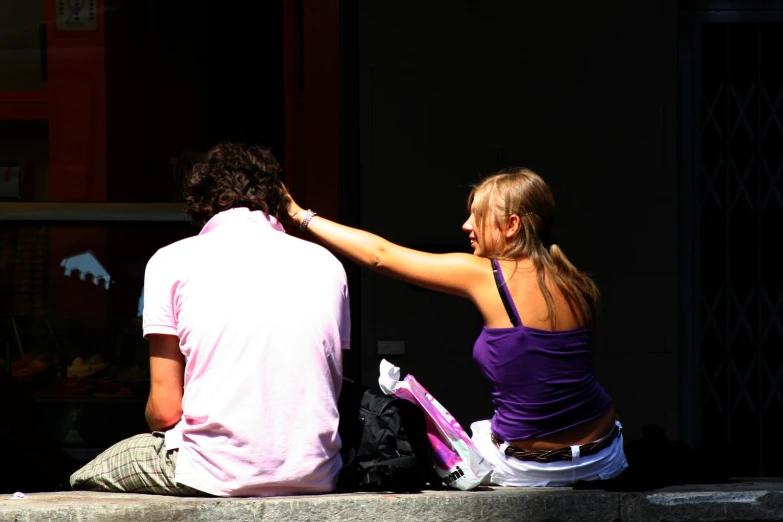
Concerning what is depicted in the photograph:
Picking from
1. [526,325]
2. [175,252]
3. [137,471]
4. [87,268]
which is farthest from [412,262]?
[87,268]

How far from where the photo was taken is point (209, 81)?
17.4 feet

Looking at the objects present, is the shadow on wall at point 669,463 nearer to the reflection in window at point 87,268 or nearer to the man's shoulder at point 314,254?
the man's shoulder at point 314,254

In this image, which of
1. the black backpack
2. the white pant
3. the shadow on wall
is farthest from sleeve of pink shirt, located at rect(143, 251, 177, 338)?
the shadow on wall

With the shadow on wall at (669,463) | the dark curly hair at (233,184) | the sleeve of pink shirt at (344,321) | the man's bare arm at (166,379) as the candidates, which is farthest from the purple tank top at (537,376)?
the man's bare arm at (166,379)

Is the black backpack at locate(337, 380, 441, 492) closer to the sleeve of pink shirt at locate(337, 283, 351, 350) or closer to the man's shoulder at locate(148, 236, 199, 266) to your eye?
the sleeve of pink shirt at locate(337, 283, 351, 350)

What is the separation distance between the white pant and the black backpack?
22 cm

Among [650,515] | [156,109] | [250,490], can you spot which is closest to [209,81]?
[156,109]

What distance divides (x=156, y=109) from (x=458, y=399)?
204cm

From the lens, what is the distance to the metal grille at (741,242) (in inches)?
211

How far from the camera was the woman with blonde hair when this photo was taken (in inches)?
138

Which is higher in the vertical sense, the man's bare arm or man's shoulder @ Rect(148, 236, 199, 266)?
man's shoulder @ Rect(148, 236, 199, 266)

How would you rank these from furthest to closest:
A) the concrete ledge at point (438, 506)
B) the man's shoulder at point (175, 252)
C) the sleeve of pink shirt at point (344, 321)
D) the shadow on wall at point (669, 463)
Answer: the shadow on wall at point (669, 463) → the sleeve of pink shirt at point (344, 321) → the man's shoulder at point (175, 252) → the concrete ledge at point (438, 506)

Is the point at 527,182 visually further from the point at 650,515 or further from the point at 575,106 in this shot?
the point at 575,106

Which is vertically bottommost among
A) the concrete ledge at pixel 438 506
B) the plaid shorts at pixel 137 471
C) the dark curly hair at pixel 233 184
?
the concrete ledge at pixel 438 506
